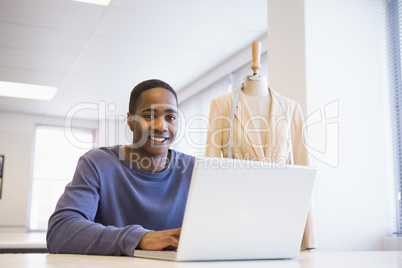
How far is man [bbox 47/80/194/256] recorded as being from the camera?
4.41 feet

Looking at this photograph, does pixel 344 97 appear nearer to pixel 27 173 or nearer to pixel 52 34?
pixel 52 34

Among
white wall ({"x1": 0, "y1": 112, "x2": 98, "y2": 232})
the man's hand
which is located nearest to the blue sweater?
the man's hand

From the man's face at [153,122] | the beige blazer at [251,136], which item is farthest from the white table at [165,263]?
the beige blazer at [251,136]

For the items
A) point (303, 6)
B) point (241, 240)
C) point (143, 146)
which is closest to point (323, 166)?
point (303, 6)

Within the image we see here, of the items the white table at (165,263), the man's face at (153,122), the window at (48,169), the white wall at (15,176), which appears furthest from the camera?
the window at (48,169)

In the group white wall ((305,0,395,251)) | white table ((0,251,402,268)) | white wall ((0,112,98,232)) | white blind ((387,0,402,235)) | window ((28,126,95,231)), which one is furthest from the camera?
window ((28,126,95,231))

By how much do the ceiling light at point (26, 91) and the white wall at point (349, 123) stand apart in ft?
15.2

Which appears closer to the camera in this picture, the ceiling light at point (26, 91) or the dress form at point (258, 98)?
the dress form at point (258, 98)

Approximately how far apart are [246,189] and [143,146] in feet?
2.36

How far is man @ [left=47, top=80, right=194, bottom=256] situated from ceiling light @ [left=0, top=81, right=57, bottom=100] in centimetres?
530

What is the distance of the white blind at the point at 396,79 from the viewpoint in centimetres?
313

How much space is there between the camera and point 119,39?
4809 mm

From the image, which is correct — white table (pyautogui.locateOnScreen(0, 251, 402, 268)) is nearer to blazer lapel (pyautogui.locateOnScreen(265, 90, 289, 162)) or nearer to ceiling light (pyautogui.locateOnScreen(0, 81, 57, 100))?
blazer lapel (pyautogui.locateOnScreen(265, 90, 289, 162))

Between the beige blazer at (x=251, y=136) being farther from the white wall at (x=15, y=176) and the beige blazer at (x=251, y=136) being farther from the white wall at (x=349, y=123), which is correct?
the white wall at (x=15, y=176)
